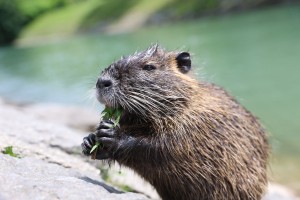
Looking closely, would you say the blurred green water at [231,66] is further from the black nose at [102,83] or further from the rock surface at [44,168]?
the rock surface at [44,168]

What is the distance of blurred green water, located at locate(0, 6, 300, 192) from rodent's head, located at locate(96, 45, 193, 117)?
0.53m

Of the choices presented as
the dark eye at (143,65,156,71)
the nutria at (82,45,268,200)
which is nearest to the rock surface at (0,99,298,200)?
the nutria at (82,45,268,200)

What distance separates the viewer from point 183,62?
4703 mm

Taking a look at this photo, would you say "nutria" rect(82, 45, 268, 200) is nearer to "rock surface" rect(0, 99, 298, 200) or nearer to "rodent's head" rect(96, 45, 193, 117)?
"rodent's head" rect(96, 45, 193, 117)

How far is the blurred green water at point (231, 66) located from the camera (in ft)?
40.3

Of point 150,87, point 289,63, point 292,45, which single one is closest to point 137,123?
point 150,87

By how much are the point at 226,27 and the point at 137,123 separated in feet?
105

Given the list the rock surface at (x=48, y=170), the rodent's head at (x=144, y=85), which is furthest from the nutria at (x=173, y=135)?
the rock surface at (x=48, y=170)

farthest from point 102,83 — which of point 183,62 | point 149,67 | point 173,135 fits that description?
point 183,62

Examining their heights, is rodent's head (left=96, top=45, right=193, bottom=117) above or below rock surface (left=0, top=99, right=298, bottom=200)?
above

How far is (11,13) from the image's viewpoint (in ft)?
214

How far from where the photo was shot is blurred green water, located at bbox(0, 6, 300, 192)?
12.3 metres

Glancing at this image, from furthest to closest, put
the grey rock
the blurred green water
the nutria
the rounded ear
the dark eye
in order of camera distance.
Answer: the blurred green water < the rounded ear < the dark eye < the nutria < the grey rock

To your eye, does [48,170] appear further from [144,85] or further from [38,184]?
[144,85]
